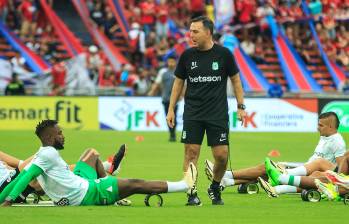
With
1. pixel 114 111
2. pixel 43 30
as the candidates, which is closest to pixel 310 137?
pixel 114 111

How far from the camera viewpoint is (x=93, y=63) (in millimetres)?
36688

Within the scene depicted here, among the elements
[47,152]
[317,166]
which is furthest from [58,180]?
[317,166]

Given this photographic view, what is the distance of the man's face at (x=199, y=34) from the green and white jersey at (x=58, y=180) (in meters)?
2.29

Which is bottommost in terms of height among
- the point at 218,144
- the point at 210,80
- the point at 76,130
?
the point at 76,130

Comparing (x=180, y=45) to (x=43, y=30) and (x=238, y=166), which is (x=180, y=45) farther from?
(x=238, y=166)

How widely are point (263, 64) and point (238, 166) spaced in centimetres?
2091

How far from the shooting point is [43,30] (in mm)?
38406

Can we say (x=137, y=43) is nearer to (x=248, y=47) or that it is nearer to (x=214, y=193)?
(x=248, y=47)

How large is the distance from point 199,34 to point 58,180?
2.60m

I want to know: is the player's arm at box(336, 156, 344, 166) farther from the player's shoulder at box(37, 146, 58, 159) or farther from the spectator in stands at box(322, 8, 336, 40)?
the spectator in stands at box(322, 8, 336, 40)

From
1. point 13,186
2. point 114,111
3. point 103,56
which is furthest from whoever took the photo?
point 103,56

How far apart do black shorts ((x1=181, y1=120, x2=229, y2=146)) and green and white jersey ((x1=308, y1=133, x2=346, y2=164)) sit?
2.03 metres

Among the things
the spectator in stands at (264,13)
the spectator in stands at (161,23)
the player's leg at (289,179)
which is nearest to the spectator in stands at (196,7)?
the spectator in stands at (161,23)

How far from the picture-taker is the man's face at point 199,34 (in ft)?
40.8
